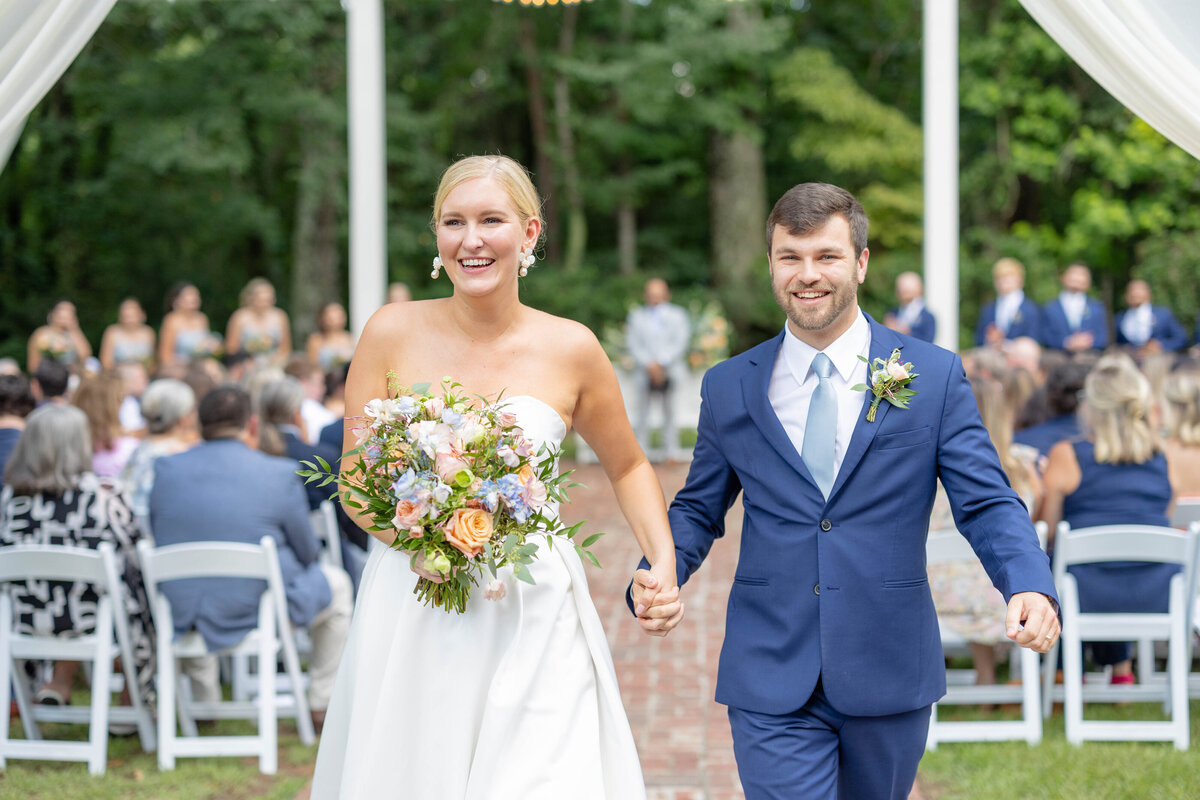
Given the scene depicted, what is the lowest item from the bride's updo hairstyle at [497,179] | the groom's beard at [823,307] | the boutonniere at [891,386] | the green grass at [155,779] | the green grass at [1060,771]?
the green grass at [155,779]

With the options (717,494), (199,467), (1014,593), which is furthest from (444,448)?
(199,467)

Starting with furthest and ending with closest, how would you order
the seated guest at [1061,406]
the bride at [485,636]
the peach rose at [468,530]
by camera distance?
the seated guest at [1061,406] → the bride at [485,636] → the peach rose at [468,530]

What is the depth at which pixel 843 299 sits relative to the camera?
122 inches

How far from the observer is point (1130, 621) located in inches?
217

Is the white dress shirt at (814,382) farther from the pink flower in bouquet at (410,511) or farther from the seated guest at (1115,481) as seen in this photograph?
the seated guest at (1115,481)

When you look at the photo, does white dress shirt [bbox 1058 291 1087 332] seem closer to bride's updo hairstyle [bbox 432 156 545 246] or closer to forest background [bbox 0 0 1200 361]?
forest background [bbox 0 0 1200 361]

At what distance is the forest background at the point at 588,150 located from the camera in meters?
20.2

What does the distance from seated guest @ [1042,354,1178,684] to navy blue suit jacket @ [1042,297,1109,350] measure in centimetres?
744

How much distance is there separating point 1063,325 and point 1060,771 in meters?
8.79

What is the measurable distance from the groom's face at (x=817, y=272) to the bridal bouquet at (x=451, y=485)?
728mm

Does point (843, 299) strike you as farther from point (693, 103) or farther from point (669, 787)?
point (693, 103)

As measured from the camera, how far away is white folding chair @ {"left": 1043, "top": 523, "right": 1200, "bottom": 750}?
5383 millimetres

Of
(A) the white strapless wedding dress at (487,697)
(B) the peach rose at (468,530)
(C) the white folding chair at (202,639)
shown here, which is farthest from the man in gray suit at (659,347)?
(B) the peach rose at (468,530)

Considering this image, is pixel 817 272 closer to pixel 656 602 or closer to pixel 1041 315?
pixel 656 602
